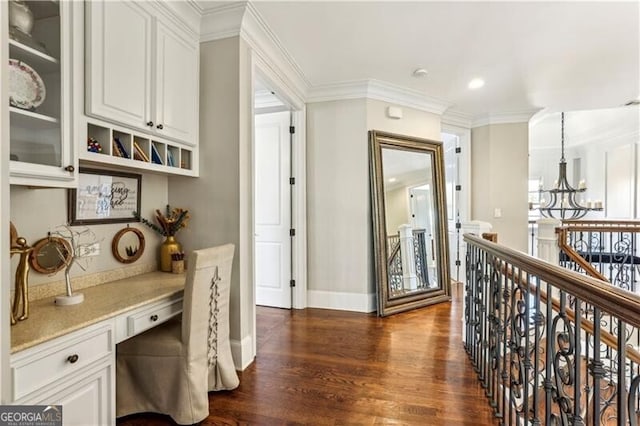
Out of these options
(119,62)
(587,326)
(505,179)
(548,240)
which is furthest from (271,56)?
(505,179)

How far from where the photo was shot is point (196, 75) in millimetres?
2428

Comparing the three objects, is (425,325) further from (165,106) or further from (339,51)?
(165,106)

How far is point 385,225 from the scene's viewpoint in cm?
376

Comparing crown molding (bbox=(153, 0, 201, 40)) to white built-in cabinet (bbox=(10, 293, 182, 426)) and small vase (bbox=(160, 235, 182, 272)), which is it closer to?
small vase (bbox=(160, 235, 182, 272))

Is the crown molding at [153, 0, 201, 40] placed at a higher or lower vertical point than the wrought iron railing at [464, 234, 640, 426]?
higher

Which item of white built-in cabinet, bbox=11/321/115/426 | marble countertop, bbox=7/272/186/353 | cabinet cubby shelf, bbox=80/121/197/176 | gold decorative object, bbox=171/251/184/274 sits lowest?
white built-in cabinet, bbox=11/321/115/426

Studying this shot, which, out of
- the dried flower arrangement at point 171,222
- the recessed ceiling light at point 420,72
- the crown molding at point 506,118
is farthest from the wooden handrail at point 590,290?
the crown molding at point 506,118

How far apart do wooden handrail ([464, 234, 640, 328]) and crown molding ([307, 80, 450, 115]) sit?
266 centimetres

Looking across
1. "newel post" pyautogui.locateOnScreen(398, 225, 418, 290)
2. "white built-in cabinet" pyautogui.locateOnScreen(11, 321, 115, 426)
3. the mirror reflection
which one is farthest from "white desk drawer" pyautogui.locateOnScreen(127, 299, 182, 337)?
"newel post" pyautogui.locateOnScreen(398, 225, 418, 290)

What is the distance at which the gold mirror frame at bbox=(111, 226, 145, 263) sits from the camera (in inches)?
85.1

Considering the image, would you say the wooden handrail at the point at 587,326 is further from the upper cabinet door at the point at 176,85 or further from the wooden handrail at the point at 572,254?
the upper cabinet door at the point at 176,85

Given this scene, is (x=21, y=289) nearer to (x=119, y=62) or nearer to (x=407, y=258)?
(x=119, y=62)

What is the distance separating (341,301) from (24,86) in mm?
3206

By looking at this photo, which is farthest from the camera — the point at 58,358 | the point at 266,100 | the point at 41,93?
the point at 266,100
